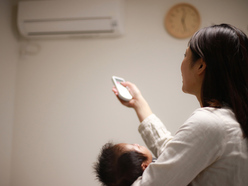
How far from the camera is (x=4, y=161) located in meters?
2.23

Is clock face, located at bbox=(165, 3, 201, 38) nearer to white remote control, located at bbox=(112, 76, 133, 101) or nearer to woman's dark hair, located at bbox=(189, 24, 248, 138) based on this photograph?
white remote control, located at bbox=(112, 76, 133, 101)

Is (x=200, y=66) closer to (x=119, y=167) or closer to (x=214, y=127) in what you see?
(x=214, y=127)

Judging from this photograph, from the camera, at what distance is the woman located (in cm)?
64

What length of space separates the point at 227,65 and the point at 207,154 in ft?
0.87

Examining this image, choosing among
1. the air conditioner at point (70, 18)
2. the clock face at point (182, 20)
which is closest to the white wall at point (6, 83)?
the air conditioner at point (70, 18)

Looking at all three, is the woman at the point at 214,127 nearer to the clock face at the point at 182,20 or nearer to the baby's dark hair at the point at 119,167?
the baby's dark hair at the point at 119,167

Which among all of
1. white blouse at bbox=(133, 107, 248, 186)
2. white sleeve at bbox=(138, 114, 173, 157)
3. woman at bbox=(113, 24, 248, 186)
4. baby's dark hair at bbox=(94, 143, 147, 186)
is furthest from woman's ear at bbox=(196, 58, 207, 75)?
baby's dark hair at bbox=(94, 143, 147, 186)

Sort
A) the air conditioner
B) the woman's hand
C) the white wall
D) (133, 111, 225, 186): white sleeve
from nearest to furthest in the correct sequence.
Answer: (133, 111, 225, 186): white sleeve, the woman's hand, the air conditioner, the white wall

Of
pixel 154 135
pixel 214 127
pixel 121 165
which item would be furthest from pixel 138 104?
pixel 214 127

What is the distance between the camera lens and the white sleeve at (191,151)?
0.63 metres

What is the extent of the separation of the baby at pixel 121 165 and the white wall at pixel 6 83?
1.50 metres

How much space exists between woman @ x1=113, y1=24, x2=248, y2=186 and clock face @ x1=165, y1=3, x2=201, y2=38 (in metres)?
1.38

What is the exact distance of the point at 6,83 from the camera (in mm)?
2244

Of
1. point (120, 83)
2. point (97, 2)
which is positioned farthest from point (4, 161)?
point (97, 2)
